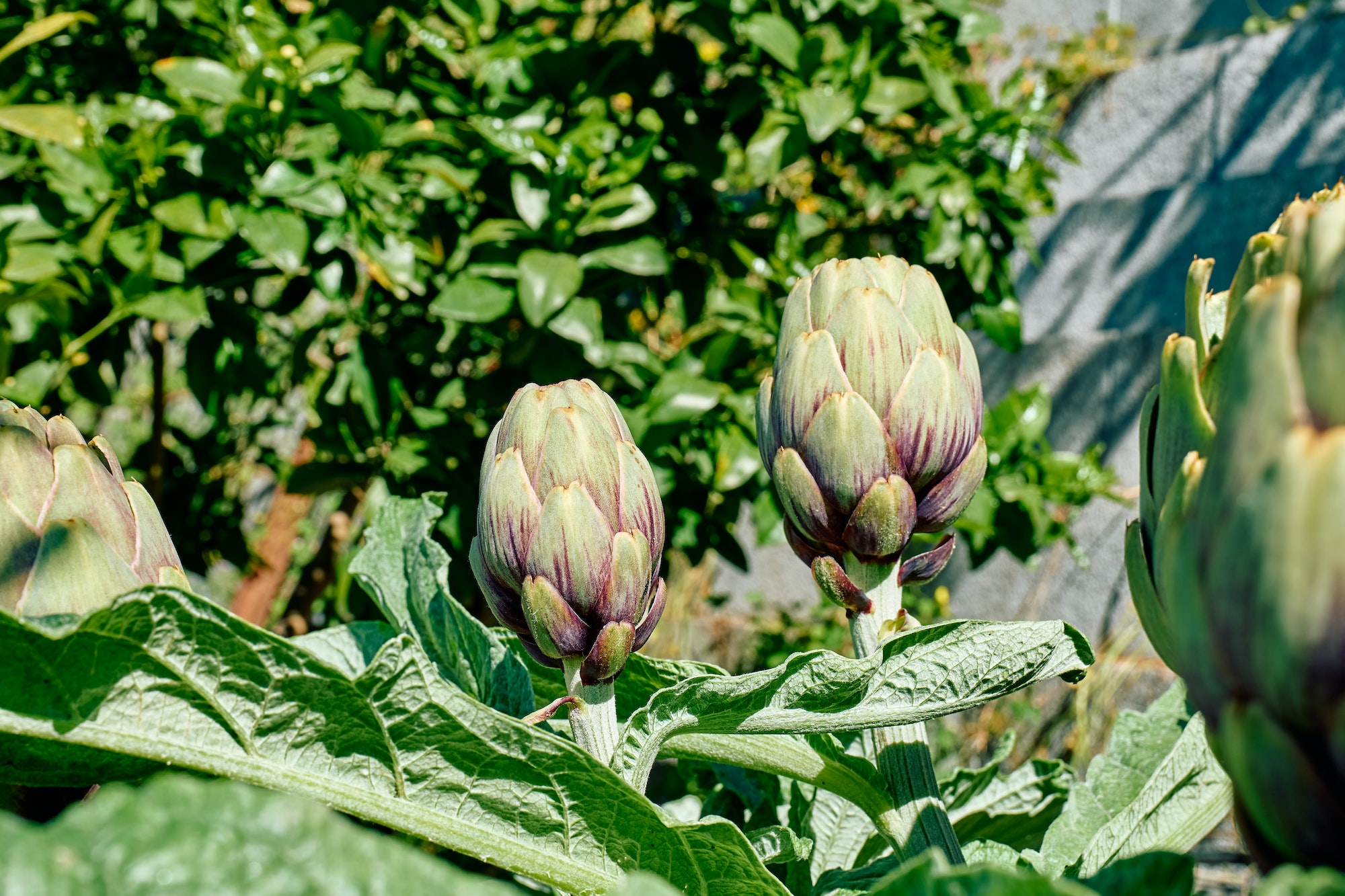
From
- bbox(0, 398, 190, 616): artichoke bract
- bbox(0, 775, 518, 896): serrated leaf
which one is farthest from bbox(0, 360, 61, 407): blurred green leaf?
bbox(0, 775, 518, 896): serrated leaf

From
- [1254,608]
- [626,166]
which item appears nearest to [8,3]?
[626,166]

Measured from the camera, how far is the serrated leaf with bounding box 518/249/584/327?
2.64 ft

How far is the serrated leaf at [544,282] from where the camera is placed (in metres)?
0.80

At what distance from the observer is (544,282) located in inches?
32.0

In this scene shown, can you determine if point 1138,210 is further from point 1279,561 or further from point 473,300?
point 1279,561

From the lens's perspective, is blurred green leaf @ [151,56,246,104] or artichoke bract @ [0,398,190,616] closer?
artichoke bract @ [0,398,190,616]

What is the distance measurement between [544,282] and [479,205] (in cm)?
21

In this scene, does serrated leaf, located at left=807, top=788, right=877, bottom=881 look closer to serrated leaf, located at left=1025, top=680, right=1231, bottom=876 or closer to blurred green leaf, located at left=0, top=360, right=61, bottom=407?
serrated leaf, located at left=1025, top=680, right=1231, bottom=876

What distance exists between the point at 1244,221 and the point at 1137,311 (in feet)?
0.73

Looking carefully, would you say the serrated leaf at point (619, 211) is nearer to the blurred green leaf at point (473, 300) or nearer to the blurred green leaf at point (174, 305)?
the blurred green leaf at point (473, 300)

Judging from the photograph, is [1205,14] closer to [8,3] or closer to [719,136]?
[719,136]

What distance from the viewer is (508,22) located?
99 cm

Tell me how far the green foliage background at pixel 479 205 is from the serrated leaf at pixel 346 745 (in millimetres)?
495

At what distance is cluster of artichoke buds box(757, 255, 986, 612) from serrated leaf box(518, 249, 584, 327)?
428 mm
